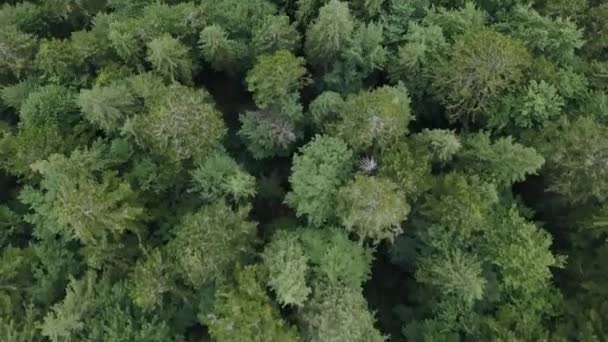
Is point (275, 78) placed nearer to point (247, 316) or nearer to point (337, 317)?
point (247, 316)

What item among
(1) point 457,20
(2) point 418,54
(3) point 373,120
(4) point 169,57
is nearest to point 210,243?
(3) point 373,120

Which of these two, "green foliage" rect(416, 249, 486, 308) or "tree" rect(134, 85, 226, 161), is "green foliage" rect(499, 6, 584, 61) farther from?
"tree" rect(134, 85, 226, 161)

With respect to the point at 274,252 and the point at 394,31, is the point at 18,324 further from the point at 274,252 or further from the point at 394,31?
the point at 394,31

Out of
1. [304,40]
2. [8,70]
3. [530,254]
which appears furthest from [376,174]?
[8,70]

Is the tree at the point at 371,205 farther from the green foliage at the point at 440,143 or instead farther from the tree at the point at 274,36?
the tree at the point at 274,36

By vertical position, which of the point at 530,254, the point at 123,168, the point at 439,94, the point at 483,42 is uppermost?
the point at 483,42
